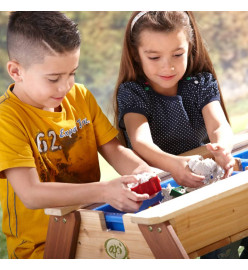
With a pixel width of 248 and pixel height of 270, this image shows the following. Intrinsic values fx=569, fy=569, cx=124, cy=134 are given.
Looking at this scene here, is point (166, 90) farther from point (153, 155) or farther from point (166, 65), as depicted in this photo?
point (153, 155)

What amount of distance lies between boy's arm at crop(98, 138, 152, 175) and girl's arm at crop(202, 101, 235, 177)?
0.73 ft

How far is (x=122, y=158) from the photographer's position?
72.1 inches

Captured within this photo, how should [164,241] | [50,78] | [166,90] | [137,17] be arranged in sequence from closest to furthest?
1. [164,241]
2. [50,78]
3. [137,17]
4. [166,90]

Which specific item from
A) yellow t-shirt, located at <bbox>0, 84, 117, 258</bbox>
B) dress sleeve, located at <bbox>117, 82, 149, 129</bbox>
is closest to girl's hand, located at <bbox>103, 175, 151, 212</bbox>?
yellow t-shirt, located at <bbox>0, 84, 117, 258</bbox>

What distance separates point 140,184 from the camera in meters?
1.48

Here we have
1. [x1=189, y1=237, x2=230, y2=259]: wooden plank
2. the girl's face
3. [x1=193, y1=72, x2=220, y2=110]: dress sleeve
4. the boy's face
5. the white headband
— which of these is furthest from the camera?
[x1=193, y1=72, x2=220, y2=110]: dress sleeve

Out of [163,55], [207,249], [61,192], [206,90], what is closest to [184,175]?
[207,249]

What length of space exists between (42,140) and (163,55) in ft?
1.87

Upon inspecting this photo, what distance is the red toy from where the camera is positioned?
1.48 metres

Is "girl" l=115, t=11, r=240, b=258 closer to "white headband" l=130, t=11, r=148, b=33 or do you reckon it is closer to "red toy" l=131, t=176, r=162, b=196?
"white headband" l=130, t=11, r=148, b=33

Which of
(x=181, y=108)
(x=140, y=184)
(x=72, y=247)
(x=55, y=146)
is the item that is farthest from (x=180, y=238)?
(x=181, y=108)

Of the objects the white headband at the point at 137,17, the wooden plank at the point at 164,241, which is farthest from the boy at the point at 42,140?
the white headband at the point at 137,17

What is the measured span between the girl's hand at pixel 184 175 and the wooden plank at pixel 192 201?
0.50ft

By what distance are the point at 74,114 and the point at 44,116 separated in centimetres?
15
